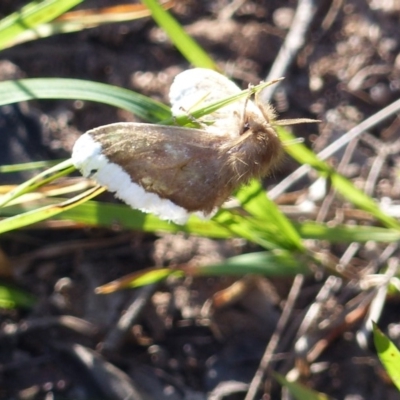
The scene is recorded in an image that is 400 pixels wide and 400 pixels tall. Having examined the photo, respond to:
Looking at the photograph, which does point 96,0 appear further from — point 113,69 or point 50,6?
point 50,6

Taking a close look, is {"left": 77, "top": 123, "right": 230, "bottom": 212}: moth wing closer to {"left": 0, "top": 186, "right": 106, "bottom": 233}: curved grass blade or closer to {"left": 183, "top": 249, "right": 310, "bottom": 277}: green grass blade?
{"left": 0, "top": 186, "right": 106, "bottom": 233}: curved grass blade

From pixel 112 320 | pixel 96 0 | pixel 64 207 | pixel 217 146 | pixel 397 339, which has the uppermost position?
pixel 96 0

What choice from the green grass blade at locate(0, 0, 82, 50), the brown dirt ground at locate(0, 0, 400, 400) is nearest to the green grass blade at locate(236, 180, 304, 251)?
the brown dirt ground at locate(0, 0, 400, 400)

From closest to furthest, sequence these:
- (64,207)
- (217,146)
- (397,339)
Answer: (217,146), (64,207), (397,339)

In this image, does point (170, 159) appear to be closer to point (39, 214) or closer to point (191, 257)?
point (39, 214)

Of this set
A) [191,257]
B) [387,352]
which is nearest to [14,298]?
[191,257]

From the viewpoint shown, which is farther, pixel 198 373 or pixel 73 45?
pixel 73 45

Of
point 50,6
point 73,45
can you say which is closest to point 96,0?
point 73,45
